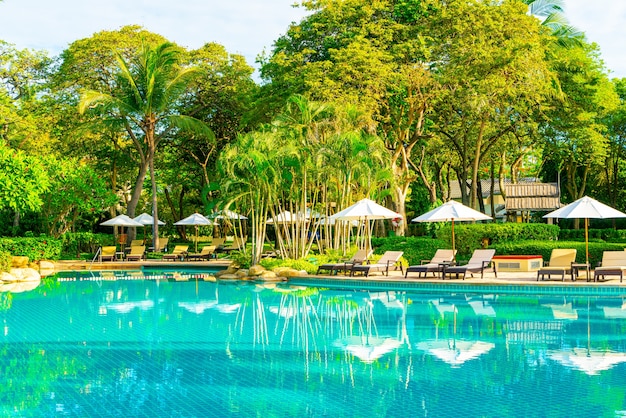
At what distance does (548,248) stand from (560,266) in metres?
3.83

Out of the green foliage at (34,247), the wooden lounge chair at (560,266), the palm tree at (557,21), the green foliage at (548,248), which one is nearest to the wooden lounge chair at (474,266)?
the wooden lounge chair at (560,266)

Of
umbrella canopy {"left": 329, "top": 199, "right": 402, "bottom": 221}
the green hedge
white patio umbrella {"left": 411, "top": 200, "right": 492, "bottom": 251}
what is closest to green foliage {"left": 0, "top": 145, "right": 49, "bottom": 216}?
umbrella canopy {"left": 329, "top": 199, "right": 402, "bottom": 221}

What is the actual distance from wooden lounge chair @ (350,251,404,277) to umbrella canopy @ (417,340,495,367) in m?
9.35

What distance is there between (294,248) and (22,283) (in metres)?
9.04

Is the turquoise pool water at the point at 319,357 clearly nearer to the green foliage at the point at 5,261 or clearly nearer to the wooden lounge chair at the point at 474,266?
the wooden lounge chair at the point at 474,266

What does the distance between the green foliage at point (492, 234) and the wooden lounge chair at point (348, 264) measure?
359cm

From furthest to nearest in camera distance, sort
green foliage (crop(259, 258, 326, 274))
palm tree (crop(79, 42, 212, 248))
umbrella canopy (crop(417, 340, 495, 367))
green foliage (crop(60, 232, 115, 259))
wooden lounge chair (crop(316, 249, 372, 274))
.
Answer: green foliage (crop(60, 232, 115, 259)), palm tree (crop(79, 42, 212, 248)), green foliage (crop(259, 258, 326, 274)), wooden lounge chair (crop(316, 249, 372, 274)), umbrella canopy (crop(417, 340, 495, 367))

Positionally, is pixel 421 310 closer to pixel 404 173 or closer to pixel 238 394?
pixel 238 394

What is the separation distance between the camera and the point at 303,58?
95.1 ft

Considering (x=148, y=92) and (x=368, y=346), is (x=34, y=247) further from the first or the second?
(x=368, y=346)

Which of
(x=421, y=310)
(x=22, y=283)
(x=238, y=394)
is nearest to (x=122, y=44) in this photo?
(x=22, y=283)

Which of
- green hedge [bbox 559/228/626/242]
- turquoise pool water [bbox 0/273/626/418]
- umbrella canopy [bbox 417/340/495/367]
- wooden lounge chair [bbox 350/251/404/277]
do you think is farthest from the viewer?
green hedge [bbox 559/228/626/242]

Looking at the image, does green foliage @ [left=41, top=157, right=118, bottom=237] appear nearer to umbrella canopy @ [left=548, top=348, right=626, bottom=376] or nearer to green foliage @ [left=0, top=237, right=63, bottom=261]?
green foliage @ [left=0, top=237, right=63, bottom=261]

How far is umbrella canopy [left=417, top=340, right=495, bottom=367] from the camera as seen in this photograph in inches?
383
